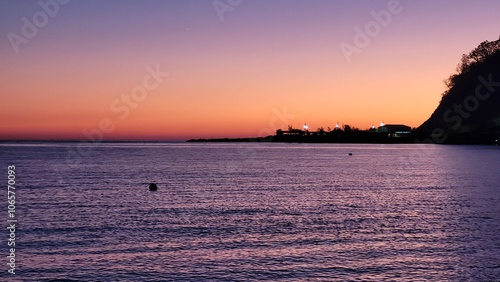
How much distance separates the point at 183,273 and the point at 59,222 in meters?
17.6

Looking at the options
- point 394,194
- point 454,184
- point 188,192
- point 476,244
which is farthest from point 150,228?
point 454,184

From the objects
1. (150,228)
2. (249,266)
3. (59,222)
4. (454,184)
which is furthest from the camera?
(454,184)

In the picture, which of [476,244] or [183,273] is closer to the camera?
[183,273]

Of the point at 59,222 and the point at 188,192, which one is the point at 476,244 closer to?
the point at 59,222

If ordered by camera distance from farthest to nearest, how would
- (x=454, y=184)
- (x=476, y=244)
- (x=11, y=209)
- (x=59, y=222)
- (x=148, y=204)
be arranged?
Result: 1. (x=454, y=184)
2. (x=148, y=204)
3. (x=11, y=209)
4. (x=59, y=222)
5. (x=476, y=244)

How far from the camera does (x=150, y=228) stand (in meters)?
36.2

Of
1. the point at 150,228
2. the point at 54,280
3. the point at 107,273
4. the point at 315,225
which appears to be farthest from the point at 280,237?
the point at 54,280

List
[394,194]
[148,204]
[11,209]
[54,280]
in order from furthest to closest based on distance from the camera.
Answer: [394,194] < [148,204] < [11,209] < [54,280]

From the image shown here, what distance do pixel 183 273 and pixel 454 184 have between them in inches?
2153

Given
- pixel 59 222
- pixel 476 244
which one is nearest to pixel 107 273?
pixel 59 222

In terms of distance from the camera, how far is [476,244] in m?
30.9

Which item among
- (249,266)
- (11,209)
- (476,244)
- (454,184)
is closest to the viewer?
(249,266)

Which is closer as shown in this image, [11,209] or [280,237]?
[280,237]

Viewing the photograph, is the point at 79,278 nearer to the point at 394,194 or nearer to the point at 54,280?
the point at 54,280
